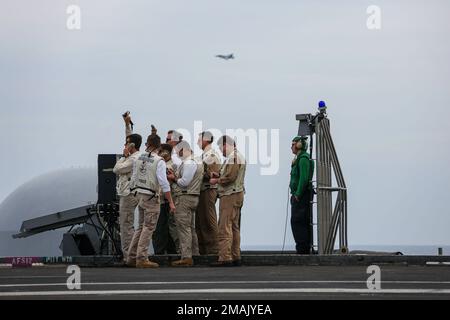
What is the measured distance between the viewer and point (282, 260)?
1884cm

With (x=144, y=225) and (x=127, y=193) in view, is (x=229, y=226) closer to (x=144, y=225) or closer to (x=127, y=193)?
(x=144, y=225)

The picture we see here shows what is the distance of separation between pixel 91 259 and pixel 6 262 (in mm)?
1774

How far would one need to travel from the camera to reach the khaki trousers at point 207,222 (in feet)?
63.6

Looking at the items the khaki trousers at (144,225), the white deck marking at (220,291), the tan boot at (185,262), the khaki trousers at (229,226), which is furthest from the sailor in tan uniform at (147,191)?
the white deck marking at (220,291)

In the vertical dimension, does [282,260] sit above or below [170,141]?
below

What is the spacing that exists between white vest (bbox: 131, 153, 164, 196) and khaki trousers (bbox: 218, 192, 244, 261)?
1112 millimetres

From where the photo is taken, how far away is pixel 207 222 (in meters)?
19.6

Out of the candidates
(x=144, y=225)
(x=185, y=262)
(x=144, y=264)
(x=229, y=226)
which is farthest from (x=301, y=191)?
(x=144, y=264)

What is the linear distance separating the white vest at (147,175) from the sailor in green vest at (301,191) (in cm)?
258

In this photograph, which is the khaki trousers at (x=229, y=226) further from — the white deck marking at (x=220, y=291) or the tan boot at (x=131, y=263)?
the white deck marking at (x=220, y=291)

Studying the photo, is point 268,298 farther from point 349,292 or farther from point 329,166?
point 329,166

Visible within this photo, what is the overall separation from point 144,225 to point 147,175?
805mm
